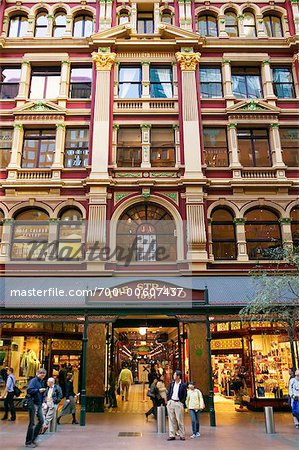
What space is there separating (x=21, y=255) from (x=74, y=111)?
7.96 m

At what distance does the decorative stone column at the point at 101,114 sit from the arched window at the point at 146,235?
243cm

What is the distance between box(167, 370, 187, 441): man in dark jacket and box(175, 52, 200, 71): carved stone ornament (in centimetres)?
1644

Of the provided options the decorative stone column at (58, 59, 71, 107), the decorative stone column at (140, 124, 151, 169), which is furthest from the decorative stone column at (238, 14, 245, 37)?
the decorative stone column at (58, 59, 71, 107)

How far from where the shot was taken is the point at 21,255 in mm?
19969

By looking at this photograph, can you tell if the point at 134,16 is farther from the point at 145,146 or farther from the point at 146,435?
the point at 146,435

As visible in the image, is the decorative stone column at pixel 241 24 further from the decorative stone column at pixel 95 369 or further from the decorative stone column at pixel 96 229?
→ the decorative stone column at pixel 95 369

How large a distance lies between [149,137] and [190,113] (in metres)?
2.45

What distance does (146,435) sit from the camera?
12.5 meters

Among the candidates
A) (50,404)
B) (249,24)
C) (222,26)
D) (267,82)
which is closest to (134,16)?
(222,26)

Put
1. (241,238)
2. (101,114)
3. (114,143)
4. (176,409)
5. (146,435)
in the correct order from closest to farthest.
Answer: (176,409) < (146,435) < (241,238) < (114,143) < (101,114)

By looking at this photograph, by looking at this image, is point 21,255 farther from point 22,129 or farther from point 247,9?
point 247,9

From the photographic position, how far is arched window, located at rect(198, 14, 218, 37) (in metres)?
24.0

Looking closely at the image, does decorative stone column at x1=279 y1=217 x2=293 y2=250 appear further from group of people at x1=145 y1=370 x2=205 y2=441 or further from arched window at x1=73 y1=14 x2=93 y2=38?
arched window at x1=73 y1=14 x2=93 y2=38

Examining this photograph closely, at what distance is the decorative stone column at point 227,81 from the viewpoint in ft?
72.5
